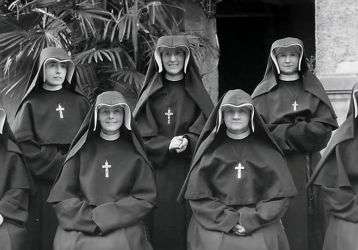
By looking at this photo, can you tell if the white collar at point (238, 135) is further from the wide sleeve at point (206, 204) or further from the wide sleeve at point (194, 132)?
the wide sleeve at point (194, 132)

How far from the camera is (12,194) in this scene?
231 inches

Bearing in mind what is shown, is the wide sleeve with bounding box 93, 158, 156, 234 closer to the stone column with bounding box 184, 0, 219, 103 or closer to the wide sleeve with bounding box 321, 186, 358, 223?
the wide sleeve with bounding box 321, 186, 358, 223

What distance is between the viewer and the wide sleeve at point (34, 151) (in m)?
6.26

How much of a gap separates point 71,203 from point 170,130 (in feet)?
4.13

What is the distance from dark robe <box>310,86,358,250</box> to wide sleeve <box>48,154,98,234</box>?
1789mm

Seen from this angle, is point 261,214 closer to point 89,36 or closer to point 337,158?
point 337,158

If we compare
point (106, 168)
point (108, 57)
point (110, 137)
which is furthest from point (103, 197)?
point (108, 57)

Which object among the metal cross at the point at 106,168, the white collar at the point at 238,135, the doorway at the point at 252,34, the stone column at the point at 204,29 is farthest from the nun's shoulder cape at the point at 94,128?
the doorway at the point at 252,34

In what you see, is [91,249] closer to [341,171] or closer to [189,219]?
[189,219]

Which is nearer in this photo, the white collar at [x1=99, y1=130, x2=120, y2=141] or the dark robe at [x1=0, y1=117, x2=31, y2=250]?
the dark robe at [x1=0, y1=117, x2=31, y2=250]

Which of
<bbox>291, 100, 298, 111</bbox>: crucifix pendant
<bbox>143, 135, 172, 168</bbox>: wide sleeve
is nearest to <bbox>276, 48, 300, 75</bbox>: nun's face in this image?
<bbox>291, 100, 298, 111</bbox>: crucifix pendant

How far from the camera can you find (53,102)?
Result: 21.4ft

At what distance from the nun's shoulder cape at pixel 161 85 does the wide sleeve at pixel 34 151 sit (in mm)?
786

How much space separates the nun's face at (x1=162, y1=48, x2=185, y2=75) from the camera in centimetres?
650
